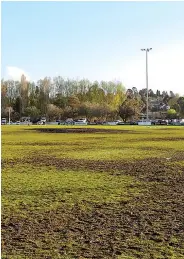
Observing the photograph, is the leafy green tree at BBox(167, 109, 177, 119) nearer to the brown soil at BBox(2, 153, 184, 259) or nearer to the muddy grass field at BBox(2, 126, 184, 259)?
the muddy grass field at BBox(2, 126, 184, 259)

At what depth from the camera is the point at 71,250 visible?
5.57 meters

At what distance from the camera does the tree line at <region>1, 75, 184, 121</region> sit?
306ft

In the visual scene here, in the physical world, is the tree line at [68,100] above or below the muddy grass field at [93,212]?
above

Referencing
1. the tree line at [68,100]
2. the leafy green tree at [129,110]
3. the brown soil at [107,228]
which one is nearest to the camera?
the brown soil at [107,228]

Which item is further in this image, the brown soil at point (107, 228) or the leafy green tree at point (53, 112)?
the leafy green tree at point (53, 112)

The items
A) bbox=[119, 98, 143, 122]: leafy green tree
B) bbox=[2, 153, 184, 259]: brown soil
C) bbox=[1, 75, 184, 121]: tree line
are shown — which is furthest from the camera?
bbox=[1, 75, 184, 121]: tree line

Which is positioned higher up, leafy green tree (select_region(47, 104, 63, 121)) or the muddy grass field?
leafy green tree (select_region(47, 104, 63, 121))

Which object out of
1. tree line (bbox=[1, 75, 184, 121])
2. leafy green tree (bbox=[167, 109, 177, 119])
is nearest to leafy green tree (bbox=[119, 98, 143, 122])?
tree line (bbox=[1, 75, 184, 121])

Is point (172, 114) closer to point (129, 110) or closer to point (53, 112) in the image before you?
point (129, 110)

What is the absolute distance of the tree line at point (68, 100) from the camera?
9338 cm

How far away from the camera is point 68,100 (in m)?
98.5

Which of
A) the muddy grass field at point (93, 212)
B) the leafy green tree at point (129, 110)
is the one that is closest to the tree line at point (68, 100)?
the leafy green tree at point (129, 110)

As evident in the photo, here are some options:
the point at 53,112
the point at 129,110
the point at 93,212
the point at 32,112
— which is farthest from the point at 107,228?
the point at 32,112

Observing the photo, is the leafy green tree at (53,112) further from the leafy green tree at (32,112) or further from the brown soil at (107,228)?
the brown soil at (107,228)
